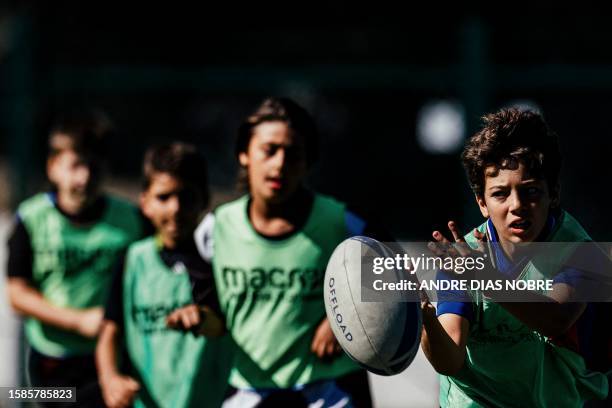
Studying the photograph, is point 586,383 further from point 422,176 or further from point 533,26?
point 533,26

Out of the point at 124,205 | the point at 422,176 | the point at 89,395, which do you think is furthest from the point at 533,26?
the point at 89,395

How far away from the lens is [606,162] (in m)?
8.38

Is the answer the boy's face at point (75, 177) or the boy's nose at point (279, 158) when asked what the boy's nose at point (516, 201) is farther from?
the boy's face at point (75, 177)

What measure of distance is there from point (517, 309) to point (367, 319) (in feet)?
1.70

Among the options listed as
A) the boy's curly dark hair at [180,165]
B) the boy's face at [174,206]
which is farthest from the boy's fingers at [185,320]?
the boy's curly dark hair at [180,165]

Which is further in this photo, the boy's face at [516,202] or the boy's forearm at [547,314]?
the boy's face at [516,202]

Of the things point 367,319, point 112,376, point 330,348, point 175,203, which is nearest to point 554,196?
point 367,319

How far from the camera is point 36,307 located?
5.42 meters

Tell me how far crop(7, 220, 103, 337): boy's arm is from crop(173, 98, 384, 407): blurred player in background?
1078mm

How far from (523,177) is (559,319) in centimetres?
40

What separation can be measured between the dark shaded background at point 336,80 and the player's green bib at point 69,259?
1382mm

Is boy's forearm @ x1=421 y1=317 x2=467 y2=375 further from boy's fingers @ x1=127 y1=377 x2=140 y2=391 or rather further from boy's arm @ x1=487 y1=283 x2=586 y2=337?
boy's fingers @ x1=127 y1=377 x2=140 y2=391

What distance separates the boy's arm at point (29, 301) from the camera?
536 centimetres

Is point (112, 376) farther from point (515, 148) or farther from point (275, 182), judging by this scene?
point (515, 148)
